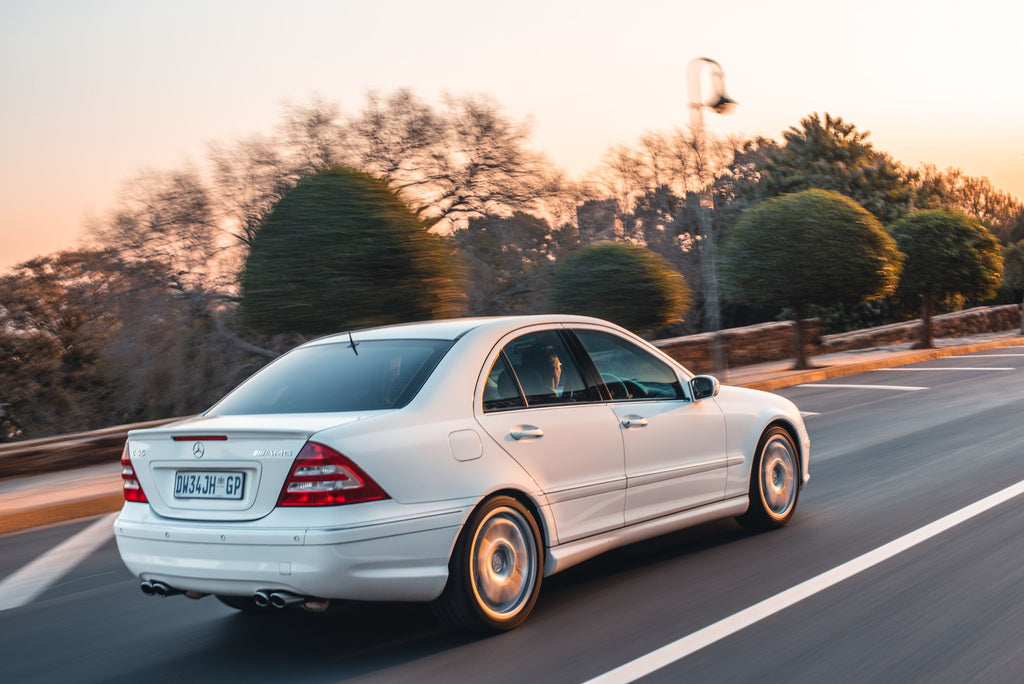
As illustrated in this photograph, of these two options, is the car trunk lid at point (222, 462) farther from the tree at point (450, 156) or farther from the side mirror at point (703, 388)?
the tree at point (450, 156)

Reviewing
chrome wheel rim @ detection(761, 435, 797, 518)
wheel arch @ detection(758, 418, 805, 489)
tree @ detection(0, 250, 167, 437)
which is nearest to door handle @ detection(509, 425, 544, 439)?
chrome wheel rim @ detection(761, 435, 797, 518)

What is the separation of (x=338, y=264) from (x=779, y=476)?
800 centimetres

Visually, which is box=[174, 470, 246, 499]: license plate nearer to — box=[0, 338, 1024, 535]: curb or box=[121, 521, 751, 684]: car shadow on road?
box=[121, 521, 751, 684]: car shadow on road

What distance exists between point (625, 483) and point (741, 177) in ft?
129

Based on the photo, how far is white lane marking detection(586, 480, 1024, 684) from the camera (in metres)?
4.26

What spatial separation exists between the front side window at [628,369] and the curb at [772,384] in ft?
19.4

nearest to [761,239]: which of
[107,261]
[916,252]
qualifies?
[916,252]

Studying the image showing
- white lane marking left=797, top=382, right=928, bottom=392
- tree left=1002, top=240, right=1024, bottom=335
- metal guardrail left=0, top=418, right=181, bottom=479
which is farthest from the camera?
tree left=1002, top=240, right=1024, bottom=335

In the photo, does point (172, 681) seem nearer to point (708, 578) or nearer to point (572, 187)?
point (708, 578)

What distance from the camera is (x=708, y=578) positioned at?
5652mm

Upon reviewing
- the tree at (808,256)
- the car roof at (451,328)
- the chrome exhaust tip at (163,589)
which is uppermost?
the tree at (808,256)

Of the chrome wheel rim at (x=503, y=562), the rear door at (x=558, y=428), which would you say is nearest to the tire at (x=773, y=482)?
the rear door at (x=558, y=428)

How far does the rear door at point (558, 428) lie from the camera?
504 cm

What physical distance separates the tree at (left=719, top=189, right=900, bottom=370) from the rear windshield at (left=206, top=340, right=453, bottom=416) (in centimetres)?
1679
